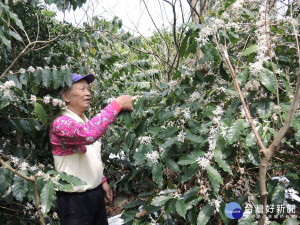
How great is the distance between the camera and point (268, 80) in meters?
1.11

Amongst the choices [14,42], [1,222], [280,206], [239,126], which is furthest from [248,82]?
[1,222]

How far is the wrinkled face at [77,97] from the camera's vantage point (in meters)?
1.79

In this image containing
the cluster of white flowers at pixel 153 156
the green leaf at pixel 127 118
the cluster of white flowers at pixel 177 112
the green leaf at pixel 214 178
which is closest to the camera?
the green leaf at pixel 214 178

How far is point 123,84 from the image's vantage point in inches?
128

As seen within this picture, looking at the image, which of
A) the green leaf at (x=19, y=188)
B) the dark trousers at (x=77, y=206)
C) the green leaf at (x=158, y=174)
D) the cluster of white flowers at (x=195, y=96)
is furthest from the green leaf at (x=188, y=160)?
the dark trousers at (x=77, y=206)

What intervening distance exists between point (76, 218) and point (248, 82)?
136 cm

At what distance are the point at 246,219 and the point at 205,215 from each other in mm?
170

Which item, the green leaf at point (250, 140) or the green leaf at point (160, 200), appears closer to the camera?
the green leaf at point (250, 140)

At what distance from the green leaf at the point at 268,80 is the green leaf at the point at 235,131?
0.59 feet

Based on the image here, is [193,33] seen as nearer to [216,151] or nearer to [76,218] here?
[216,151]

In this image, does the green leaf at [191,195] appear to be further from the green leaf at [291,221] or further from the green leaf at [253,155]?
the green leaf at [291,221]

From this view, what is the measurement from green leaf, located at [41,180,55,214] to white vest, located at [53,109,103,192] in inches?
22.4

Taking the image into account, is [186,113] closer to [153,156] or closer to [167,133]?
[167,133]

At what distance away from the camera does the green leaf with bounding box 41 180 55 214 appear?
1.08 meters
